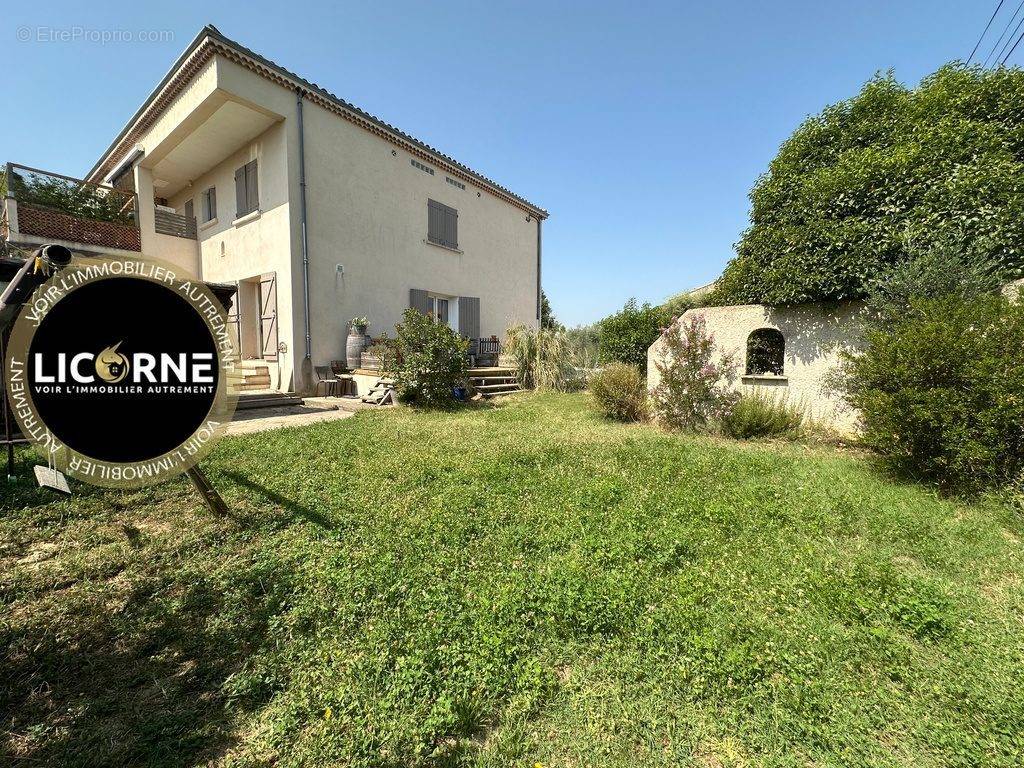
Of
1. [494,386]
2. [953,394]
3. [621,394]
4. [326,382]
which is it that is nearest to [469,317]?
[494,386]

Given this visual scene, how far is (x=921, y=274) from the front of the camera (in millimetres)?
4645

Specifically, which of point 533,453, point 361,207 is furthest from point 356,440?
point 361,207

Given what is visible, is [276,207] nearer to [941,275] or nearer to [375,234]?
[375,234]

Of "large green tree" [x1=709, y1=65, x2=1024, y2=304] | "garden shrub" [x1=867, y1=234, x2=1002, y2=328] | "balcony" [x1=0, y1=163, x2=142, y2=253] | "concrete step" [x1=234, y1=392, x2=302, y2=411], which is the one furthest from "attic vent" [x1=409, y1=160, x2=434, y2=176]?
"garden shrub" [x1=867, y1=234, x2=1002, y2=328]

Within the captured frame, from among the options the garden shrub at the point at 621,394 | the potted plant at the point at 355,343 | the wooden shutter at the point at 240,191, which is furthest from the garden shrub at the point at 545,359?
the wooden shutter at the point at 240,191

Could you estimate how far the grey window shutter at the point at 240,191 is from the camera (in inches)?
390

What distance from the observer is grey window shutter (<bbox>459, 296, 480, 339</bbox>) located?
42.8ft

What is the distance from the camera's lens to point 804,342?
609 cm

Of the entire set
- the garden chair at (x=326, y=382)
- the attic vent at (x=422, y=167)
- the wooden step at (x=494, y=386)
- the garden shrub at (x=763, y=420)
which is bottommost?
the garden shrub at (x=763, y=420)

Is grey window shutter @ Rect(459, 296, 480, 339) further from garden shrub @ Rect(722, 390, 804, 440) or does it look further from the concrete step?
garden shrub @ Rect(722, 390, 804, 440)

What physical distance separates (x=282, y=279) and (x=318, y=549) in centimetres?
822

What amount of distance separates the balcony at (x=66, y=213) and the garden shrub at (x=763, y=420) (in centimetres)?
1506

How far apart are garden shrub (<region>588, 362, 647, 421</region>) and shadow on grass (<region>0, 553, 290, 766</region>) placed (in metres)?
5.79

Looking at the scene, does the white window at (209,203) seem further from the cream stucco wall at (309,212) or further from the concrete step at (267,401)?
the concrete step at (267,401)
